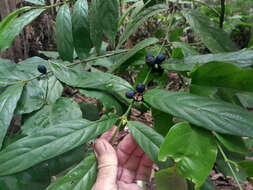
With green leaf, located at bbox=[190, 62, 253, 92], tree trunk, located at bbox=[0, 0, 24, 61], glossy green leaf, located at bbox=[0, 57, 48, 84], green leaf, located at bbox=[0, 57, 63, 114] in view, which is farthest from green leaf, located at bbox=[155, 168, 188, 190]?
tree trunk, located at bbox=[0, 0, 24, 61]

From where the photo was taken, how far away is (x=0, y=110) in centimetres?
61

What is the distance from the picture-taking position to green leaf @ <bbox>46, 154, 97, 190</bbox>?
475mm

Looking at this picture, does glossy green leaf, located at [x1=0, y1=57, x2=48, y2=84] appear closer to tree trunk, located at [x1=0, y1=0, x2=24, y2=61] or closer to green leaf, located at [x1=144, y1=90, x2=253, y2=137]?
green leaf, located at [x1=144, y1=90, x2=253, y2=137]

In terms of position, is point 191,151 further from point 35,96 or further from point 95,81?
point 35,96

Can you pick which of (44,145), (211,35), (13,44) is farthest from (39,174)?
(13,44)

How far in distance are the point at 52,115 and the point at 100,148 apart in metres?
0.20

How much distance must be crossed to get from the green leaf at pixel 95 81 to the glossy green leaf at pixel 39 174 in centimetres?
19

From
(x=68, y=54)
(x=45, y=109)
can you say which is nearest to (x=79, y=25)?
(x=68, y=54)

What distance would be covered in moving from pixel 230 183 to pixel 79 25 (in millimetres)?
1682

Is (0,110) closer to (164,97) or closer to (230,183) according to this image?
(164,97)

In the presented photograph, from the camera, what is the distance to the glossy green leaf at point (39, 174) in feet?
1.70

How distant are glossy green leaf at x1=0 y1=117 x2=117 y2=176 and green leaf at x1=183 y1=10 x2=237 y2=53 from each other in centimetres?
45

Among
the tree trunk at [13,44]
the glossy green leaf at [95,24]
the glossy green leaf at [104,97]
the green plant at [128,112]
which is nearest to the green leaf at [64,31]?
the green plant at [128,112]

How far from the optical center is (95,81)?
24.8 inches
